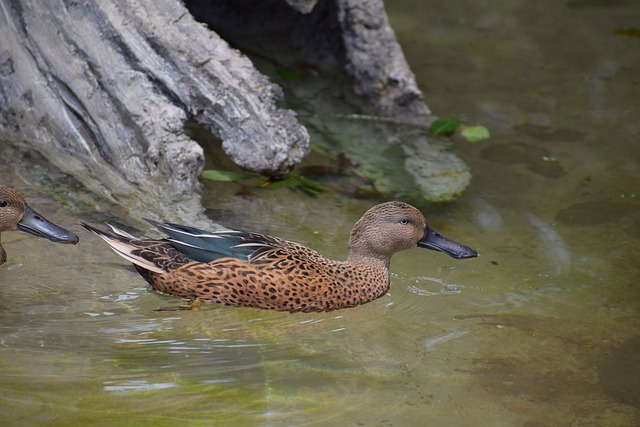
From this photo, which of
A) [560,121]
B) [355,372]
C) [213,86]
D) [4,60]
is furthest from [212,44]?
[560,121]

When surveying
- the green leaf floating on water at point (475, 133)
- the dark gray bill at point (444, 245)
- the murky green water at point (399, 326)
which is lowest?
the murky green water at point (399, 326)

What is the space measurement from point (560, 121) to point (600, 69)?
1530 millimetres

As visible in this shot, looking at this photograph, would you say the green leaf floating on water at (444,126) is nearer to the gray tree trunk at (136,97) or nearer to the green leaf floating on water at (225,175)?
the gray tree trunk at (136,97)

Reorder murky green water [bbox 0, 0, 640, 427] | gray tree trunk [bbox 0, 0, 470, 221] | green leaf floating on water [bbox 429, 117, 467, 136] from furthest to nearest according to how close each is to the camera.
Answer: green leaf floating on water [bbox 429, 117, 467, 136]
gray tree trunk [bbox 0, 0, 470, 221]
murky green water [bbox 0, 0, 640, 427]

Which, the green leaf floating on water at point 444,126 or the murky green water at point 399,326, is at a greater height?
the green leaf floating on water at point 444,126

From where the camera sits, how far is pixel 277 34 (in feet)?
32.8

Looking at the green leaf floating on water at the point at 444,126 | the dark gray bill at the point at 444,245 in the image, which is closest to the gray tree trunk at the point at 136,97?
the dark gray bill at the point at 444,245

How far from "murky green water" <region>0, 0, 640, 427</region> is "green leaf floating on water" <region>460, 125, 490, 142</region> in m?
0.11

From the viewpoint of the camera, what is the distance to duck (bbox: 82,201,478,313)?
18.0 ft

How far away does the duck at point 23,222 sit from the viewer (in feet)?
18.4

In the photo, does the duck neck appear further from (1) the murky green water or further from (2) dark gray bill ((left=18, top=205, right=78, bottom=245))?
(2) dark gray bill ((left=18, top=205, right=78, bottom=245))

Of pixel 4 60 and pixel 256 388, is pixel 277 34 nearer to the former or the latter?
pixel 4 60

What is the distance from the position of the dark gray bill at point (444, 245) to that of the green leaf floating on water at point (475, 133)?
93.9 inches

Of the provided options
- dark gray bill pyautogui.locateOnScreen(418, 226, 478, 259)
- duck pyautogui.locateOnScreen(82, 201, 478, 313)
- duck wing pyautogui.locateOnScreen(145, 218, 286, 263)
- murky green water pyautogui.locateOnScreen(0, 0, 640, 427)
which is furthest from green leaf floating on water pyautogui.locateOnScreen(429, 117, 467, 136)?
duck wing pyautogui.locateOnScreen(145, 218, 286, 263)
